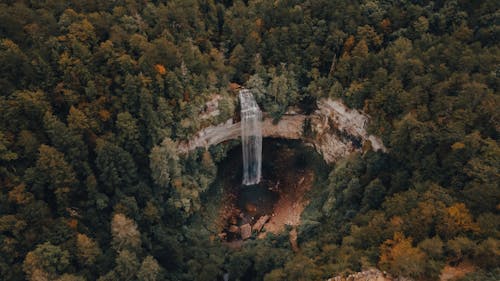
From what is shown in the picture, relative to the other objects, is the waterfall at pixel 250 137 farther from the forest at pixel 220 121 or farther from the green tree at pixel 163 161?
the green tree at pixel 163 161

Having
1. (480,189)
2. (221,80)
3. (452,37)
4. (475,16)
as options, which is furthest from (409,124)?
(221,80)

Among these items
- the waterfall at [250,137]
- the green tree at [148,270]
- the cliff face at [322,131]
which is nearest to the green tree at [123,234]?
the green tree at [148,270]

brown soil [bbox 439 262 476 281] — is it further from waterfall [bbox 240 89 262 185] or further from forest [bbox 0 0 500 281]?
waterfall [bbox 240 89 262 185]

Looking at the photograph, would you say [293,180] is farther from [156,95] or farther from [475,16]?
[475,16]

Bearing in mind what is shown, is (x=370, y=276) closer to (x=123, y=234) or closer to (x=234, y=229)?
(x=234, y=229)

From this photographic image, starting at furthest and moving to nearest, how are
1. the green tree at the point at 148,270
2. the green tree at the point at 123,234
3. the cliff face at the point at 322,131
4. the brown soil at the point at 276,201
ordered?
1. the brown soil at the point at 276,201
2. the cliff face at the point at 322,131
3. the green tree at the point at 123,234
4. the green tree at the point at 148,270

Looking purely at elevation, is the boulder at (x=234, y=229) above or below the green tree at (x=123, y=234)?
below

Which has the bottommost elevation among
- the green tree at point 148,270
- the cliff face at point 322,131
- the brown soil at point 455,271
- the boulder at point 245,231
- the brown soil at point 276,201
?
the boulder at point 245,231

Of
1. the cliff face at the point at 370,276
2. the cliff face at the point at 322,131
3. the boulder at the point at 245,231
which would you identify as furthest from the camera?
the boulder at the point at 245,231
